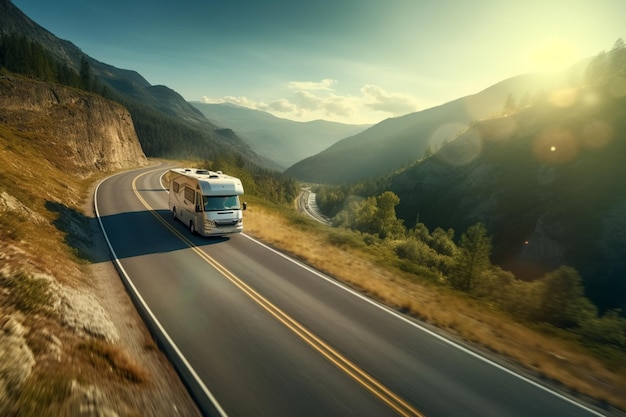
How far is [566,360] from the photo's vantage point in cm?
959

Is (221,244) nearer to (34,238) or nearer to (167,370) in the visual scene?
(34,238)

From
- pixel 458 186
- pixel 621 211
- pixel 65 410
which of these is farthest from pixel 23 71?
pixel 621 211

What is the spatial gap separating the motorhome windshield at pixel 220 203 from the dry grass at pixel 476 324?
10.6 feet

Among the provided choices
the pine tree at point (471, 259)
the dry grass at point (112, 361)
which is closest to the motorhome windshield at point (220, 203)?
the dry grass at point (112, 361)

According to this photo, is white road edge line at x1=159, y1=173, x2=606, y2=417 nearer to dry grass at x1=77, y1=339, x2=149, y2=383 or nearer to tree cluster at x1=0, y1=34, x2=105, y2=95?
dry grass at x1=77, y1=339, x2=149, y2=383

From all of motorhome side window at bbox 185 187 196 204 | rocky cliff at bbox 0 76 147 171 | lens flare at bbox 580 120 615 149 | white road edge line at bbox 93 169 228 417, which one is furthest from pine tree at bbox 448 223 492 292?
lens flare at bbox 580 120 615 149

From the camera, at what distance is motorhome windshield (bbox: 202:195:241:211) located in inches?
768

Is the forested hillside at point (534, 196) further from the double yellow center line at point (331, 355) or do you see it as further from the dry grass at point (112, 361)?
the dry grass at point (112, 361)

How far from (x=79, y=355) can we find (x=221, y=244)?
11.7 meters

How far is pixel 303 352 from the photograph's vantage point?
30.2 feet

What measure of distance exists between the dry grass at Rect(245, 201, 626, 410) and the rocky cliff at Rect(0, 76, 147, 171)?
40.9m

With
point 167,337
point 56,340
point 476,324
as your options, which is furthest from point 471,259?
point 56,340

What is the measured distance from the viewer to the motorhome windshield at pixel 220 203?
19516 millimetres

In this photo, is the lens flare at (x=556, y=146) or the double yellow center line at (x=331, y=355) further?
the lens flare at (x=556, y=146)
